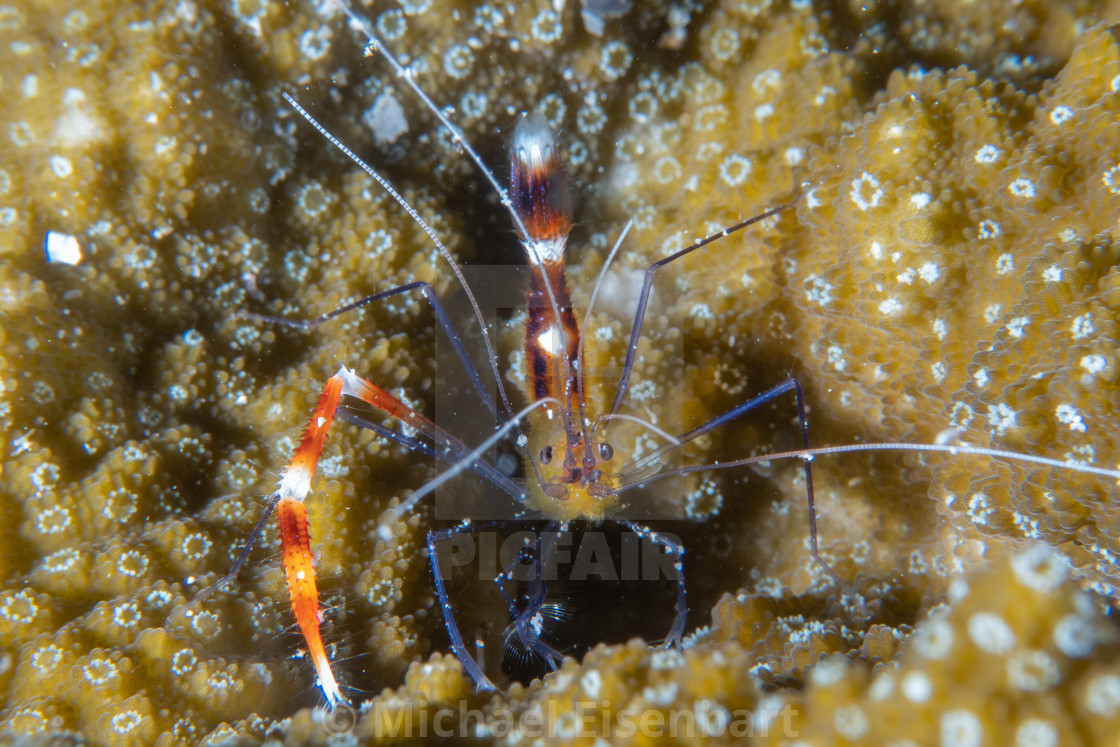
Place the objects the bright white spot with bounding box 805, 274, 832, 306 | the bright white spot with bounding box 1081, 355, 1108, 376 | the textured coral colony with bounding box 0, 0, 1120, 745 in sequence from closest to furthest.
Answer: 1. the bright white spot with bounding box 1081, 355, 1108, 376
2. the textured coral colony with bounding box 0, 0, 1120, 745
3. the bright white spot with bounding box 805, 274, 832, 306

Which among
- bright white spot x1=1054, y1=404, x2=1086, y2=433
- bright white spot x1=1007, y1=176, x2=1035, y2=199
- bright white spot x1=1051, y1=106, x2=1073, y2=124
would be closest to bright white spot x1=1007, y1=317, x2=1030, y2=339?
bright white spot x1=1054, y1=404, x2=1086, y2=433

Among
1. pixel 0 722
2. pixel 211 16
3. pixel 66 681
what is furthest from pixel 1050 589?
pixel 211 16

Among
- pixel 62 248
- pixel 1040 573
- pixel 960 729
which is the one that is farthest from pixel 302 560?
pixel 1040 573

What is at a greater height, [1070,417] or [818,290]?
[818,290]

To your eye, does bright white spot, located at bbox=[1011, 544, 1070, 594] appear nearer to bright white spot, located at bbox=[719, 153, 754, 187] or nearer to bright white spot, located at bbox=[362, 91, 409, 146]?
bright white spot, located at bbox=[719, 153, 754, 187]

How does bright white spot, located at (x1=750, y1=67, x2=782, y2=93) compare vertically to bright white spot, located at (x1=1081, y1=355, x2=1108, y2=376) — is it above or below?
above

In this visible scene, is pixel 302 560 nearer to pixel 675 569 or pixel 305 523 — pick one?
pixel 305 523

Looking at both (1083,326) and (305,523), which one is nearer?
(1083,326)
